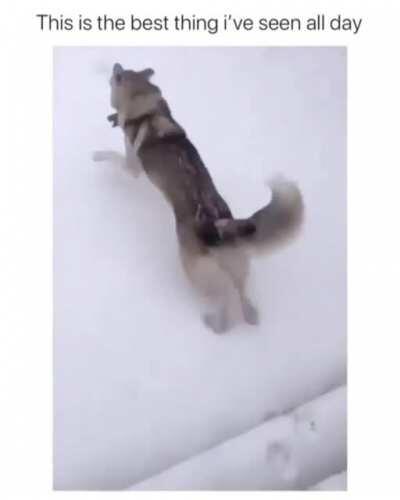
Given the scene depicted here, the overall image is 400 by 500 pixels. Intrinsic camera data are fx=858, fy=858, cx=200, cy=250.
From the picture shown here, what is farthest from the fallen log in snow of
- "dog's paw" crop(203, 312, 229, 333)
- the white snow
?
"dog's paw" crop(203, 312, 229, 333)

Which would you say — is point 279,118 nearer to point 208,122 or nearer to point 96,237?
point 208,122

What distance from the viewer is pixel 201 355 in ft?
4.08

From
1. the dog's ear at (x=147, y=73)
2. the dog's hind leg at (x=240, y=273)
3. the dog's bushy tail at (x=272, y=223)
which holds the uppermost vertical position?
the dog's ear at (x=147, y=73)

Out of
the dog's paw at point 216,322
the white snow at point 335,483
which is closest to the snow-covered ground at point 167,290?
the dog's paw at point 216,322

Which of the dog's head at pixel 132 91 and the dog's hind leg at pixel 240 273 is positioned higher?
the dog's head at pixel 132 91

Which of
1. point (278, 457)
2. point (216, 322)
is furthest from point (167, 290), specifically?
point (278, 457)

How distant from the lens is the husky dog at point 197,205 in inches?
49.0

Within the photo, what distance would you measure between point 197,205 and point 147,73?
206mm

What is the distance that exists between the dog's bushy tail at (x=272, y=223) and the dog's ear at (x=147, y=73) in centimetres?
23

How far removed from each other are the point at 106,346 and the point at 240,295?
0.21m

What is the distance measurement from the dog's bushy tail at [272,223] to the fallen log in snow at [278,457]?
0.24m

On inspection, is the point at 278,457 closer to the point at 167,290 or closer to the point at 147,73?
the point at 167,290

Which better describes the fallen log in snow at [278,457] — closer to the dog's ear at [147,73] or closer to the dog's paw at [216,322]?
the dog's paw at [216,322]
